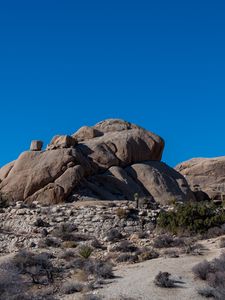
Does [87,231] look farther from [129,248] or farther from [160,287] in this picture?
[160,287]

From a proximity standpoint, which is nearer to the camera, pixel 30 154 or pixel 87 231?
pixel 87 231

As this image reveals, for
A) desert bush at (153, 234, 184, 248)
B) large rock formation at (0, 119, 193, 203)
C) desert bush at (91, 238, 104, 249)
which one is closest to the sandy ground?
desert bush at (153, 234, 184, 248)

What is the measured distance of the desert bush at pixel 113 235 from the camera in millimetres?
24406

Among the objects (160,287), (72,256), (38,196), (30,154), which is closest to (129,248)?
(72,256)

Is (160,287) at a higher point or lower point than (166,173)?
lower

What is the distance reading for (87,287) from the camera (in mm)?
17047

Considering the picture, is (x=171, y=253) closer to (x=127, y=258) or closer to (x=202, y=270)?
(x=127, y=258)

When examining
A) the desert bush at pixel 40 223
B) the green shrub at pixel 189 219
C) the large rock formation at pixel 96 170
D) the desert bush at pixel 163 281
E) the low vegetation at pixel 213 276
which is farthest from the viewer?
the large rock formation at pixel 96 170

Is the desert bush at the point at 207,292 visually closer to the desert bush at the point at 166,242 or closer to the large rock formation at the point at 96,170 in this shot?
the desert bush at the point at 166,242

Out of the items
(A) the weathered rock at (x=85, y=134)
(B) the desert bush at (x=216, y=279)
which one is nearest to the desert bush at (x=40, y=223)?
→ (B) the desert bush at (x=216, y=279)

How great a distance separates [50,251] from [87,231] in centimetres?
331

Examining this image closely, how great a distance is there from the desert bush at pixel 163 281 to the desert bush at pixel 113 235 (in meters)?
6.83

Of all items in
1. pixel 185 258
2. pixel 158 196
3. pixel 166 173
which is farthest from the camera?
pixel 166 173

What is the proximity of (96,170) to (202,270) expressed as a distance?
16.1 m
